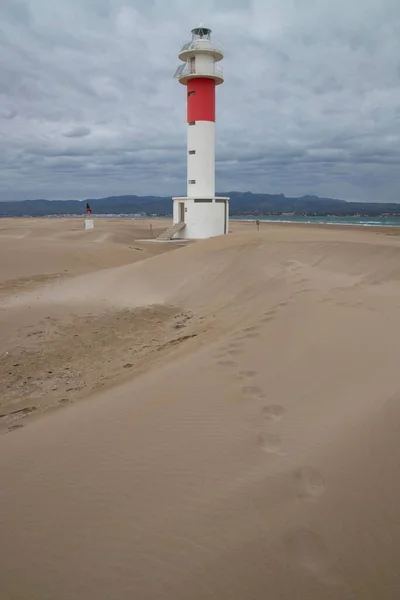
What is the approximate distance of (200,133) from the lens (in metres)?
26.7

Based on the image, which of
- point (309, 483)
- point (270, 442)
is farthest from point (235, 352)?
point (309, 483)

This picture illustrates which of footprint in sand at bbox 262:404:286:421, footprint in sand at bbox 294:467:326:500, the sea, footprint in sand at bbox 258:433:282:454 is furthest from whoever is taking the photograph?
the sea

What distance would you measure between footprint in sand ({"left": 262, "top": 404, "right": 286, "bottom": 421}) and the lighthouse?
926 inches

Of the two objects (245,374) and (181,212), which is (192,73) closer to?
(181,212)

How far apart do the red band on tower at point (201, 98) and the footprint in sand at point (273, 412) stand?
24.9m

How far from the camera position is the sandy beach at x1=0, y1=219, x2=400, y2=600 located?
7.93 feet

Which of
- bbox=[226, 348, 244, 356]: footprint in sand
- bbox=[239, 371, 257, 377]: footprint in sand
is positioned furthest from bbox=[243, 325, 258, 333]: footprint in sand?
bbox=[239, 371, 257, 377]: footprint in sand

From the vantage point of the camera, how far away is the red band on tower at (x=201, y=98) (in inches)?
1039

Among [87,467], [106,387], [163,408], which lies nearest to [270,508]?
[87,467]

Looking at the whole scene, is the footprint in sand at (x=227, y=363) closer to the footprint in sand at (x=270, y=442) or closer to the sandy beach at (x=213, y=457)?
the sandy beach at (x=213, y=457)

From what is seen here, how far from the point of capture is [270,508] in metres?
2.84

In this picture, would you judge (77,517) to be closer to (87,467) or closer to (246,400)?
(87,467)

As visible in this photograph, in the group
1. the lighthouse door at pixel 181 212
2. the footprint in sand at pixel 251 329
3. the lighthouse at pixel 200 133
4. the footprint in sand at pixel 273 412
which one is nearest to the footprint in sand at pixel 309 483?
the footprint in sand at pixel 273 412

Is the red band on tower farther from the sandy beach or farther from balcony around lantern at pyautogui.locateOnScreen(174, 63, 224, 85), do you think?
the sandy beach
